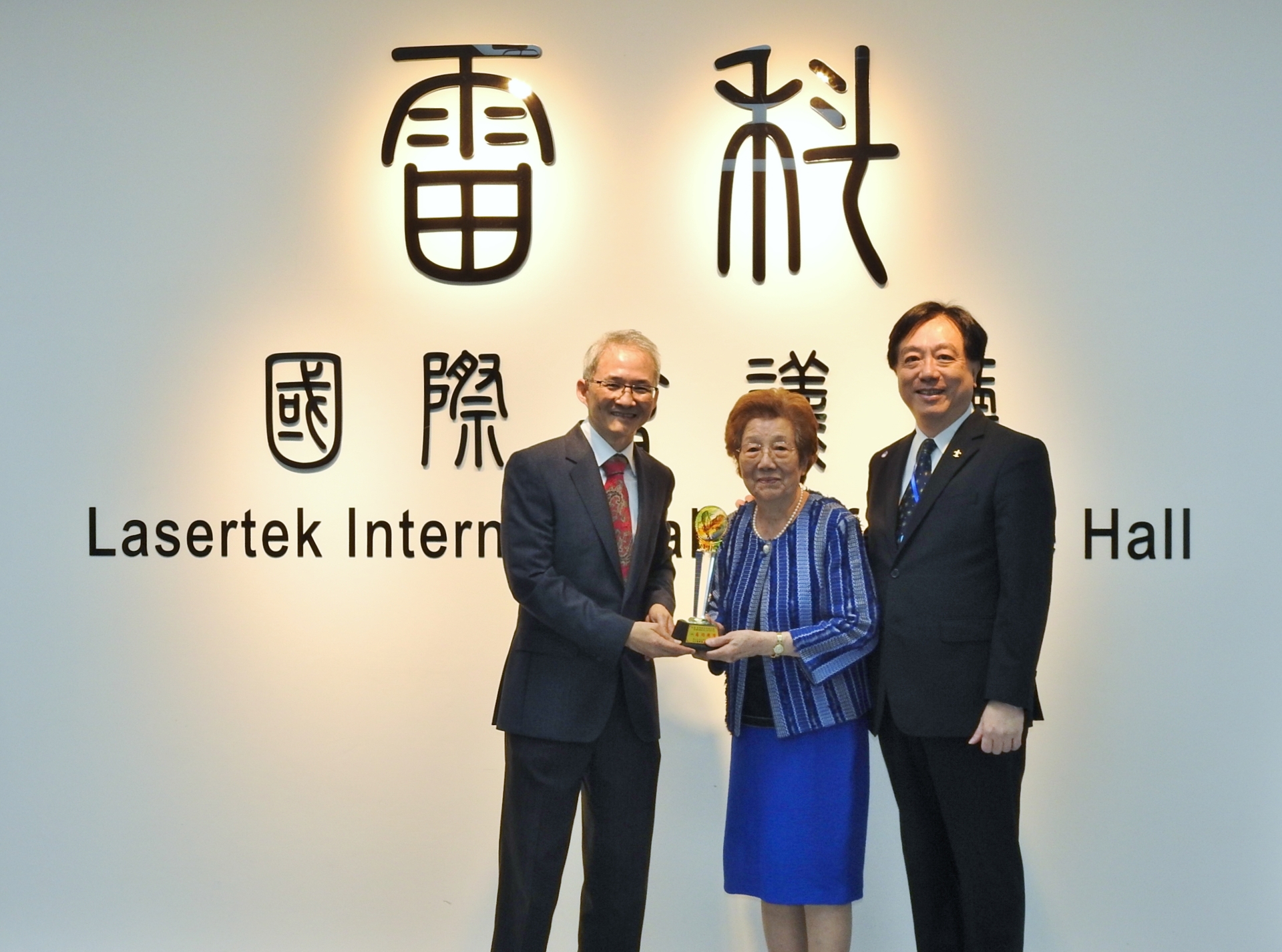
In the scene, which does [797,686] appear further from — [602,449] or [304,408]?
[304,408]

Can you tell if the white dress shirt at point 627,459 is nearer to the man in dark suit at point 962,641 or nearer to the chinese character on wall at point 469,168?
the man in dark suit at point 962,641

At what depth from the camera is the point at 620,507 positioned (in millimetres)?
2658

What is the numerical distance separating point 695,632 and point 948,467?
68 cm

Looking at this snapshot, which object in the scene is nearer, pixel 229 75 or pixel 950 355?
pixel 950 355

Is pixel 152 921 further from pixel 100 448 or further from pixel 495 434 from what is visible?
pixel 495 434

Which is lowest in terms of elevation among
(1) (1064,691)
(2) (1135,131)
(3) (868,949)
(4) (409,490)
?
(3) (868,949)

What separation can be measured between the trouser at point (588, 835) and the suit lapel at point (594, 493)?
361mm

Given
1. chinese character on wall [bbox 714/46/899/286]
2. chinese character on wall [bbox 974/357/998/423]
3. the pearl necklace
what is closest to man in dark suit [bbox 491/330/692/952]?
the pearl necklace

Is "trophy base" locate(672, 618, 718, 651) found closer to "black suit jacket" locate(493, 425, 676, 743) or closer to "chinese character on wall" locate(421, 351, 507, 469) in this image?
"black suit jacket" locate(493, 425, 676, 743)

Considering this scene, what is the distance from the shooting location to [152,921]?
11.2 ft

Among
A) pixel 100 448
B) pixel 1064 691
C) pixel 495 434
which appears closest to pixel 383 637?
pixel 495 434

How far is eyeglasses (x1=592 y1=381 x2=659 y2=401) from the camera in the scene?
261 cm

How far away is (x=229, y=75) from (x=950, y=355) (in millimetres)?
2488

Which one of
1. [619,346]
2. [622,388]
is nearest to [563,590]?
[622,388]
